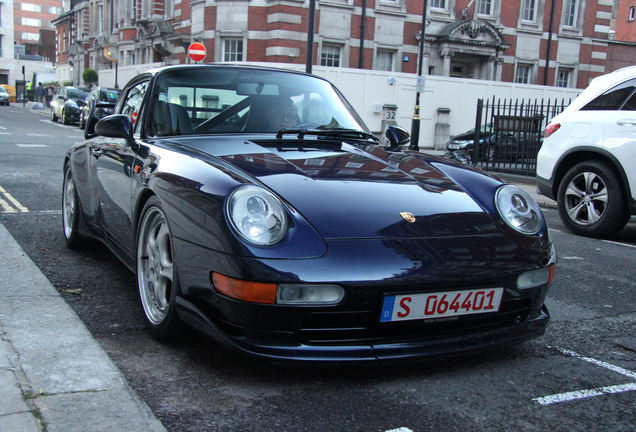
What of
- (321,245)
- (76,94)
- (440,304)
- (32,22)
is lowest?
(440,304)

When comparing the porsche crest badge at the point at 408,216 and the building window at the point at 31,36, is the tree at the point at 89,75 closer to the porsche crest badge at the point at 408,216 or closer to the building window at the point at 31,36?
the porsche crest badge at the point at 408,216

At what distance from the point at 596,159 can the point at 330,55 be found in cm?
2382

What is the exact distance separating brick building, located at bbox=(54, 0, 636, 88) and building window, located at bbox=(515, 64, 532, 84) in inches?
2.1

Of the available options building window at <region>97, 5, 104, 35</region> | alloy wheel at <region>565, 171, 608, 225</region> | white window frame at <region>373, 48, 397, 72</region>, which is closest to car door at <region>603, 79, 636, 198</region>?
alloy wheel at <region>565, 171, 608, 225</region>

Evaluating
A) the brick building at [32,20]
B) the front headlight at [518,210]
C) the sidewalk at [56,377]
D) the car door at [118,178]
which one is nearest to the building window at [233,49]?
the car door at [118,178]

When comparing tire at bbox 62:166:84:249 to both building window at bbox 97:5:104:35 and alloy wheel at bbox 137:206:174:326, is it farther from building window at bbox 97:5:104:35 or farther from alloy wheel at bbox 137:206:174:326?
building window at bbox 97:5:104:35

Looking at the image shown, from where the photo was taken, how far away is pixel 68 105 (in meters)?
28.1

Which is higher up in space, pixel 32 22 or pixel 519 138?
pixel 32 22

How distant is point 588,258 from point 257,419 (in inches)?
165

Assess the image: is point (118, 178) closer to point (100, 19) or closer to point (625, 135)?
point (625, 135)

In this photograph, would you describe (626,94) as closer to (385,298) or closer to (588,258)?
(588,258)

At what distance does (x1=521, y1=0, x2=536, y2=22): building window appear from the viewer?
Result: 108 feet

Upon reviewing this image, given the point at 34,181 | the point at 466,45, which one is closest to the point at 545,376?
the point at 34,181

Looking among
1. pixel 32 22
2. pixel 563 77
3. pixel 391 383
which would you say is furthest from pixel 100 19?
pixel 32 22
